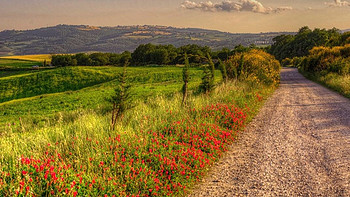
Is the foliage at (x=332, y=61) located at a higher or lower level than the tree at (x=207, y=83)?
higher

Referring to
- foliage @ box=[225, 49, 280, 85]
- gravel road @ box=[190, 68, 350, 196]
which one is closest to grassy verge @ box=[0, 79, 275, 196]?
gravel road @ box=[190, 68, 350, 196]

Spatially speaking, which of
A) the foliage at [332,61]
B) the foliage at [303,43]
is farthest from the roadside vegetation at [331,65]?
the foliage at [303,43]

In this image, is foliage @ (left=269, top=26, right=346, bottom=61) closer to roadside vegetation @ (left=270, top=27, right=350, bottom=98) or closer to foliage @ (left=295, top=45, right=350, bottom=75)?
roadside vegetation @ (left=270, top=27, right=350, bottom=98)

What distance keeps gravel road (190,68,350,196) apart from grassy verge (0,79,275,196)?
0.54 m

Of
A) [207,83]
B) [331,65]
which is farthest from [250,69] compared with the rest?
[331,65]

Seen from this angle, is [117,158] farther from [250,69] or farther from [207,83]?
[250,69]

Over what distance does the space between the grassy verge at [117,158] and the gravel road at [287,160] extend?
540 mm

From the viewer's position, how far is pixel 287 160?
22.9ft

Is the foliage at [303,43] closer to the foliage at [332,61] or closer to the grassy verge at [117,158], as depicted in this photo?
the foliage at [332,61]

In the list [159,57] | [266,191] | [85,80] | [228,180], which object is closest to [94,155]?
[228,180]

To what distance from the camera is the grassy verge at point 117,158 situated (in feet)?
14.2

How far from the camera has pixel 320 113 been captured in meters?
12.7

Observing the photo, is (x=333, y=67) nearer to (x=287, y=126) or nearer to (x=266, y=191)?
(x=287, y=126)

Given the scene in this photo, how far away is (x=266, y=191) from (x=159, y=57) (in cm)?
8424
